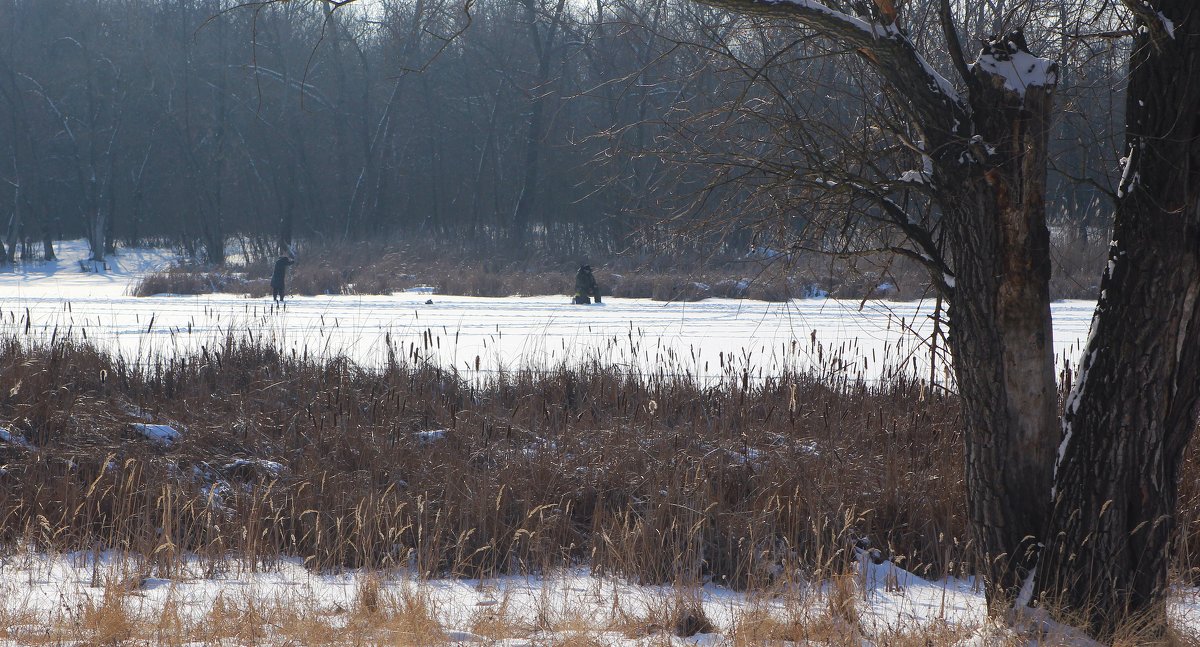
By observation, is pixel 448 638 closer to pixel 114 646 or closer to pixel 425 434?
pixel 114 646

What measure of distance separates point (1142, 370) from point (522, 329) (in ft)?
42.2

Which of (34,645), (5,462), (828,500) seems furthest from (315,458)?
(828,500)

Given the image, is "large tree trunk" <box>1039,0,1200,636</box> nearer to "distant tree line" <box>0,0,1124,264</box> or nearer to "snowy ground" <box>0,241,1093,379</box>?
"snowy ground" <box>0,241,1093,379</box>

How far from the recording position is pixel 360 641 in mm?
4027

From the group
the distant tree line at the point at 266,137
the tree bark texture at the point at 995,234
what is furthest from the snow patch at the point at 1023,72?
the distant tree line at the point at 266,137

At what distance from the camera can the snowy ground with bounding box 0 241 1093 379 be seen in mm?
10445

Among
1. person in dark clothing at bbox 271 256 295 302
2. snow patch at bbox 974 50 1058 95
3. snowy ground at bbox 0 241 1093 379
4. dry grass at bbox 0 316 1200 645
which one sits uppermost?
snow patch at bbox 974 50 1058 95

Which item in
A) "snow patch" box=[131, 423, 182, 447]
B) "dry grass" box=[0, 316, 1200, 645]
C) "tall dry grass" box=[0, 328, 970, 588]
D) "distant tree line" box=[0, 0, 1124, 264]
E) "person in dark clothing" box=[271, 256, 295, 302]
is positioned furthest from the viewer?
"distant tree line" box=[0, 0, 1124, 264]

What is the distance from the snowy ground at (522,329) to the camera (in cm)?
1045

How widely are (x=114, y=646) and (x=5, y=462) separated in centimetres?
365

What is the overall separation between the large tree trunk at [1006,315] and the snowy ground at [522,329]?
2829 millimetres

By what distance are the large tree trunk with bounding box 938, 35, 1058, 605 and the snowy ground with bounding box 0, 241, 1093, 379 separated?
2829mm

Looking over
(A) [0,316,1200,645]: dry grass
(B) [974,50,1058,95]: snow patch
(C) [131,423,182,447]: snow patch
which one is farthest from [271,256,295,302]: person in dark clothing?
(B) [974,50,1058,95]: snow patch

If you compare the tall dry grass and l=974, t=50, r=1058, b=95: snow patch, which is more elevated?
l=974, t=50, r=1058, b=95: snow patch
